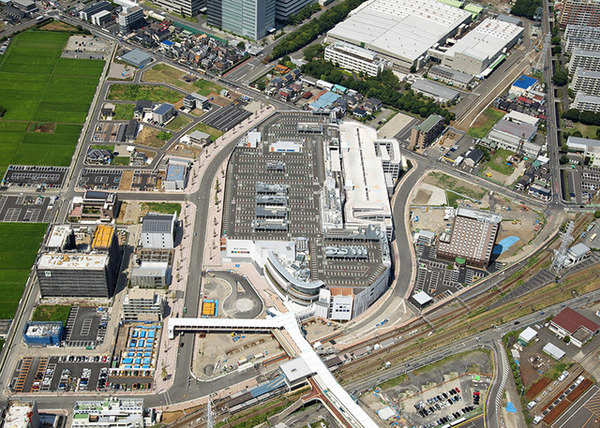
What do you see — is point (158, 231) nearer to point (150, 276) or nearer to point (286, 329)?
point (150, 276)

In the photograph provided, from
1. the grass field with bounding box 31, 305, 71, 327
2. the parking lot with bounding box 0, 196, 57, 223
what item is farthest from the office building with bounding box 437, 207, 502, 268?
the parking lot with bounding box 0, 196, 57, 223

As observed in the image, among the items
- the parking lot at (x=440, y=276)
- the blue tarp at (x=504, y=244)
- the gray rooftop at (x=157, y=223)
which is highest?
the gray rooftop at (x=157, y=223)

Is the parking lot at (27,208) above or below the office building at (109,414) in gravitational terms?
below

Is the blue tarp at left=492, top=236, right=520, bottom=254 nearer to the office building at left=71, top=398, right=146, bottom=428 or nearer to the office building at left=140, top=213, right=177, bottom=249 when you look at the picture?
the office building at left=140, top=213, right=177, bottom=249

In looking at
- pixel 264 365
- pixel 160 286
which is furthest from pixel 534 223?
pixel 160 286

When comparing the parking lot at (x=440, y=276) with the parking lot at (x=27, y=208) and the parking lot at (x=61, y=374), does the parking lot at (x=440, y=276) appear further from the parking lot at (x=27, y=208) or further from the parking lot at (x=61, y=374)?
the parking lot at (x=27, y=208)

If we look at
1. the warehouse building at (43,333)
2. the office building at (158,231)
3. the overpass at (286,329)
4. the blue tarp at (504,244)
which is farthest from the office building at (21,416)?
the blue tarp at (504,244)

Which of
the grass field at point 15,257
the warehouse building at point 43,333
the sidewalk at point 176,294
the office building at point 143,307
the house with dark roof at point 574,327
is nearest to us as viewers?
the sidewalk at point 176,294

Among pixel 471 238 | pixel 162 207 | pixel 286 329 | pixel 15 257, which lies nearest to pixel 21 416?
pixel 286 329
